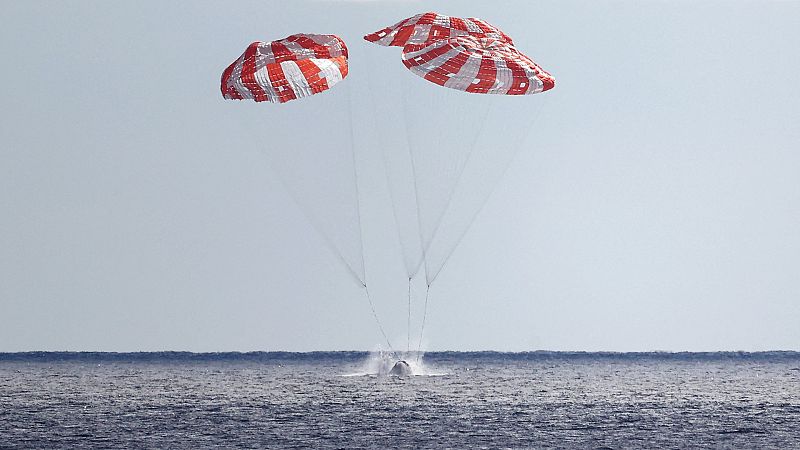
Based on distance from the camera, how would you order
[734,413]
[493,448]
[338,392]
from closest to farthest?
[493,448], [734,413], [338,392]

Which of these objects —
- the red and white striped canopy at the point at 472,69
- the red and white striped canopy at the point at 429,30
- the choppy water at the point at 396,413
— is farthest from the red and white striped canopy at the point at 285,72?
the choppy water at the point at 396,413

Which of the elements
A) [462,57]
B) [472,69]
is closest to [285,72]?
[462,57]

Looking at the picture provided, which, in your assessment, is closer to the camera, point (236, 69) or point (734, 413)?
point (236, 69)

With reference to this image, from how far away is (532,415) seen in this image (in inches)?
Answer: 1259

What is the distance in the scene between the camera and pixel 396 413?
1244 inches

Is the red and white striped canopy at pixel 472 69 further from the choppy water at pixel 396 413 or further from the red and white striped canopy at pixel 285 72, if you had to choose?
the choppy water at pixel 396 413

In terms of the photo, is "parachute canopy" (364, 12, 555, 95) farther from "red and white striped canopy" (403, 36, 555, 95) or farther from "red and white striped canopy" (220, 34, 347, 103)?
"red and white striped canopy" (220, 34, 347, 103)

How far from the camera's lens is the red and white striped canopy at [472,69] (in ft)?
71.9

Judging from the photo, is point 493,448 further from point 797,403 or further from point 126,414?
point 797,403

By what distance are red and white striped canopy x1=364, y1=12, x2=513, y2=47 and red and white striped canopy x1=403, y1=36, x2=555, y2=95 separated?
0.31 metres

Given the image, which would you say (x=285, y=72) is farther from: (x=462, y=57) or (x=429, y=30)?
(x=462, y=57)

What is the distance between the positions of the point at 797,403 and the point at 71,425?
23491 millimetres

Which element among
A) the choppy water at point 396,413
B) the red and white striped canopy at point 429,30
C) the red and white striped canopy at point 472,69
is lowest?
the choppy water at point 396,413

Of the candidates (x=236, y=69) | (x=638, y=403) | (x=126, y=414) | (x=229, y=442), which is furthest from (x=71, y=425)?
(x=638, y=403)
